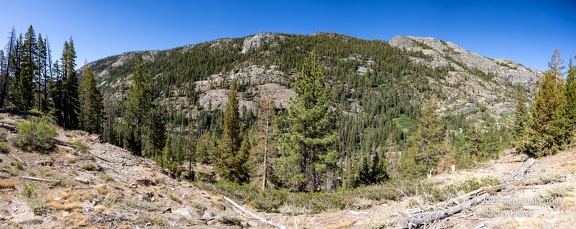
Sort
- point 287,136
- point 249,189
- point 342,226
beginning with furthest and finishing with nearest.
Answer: point 287,136 → point 249,189 → point 342,226

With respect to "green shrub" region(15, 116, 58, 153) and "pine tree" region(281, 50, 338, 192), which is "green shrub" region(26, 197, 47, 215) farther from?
"pine tree" region(281, 50, 338, 192)

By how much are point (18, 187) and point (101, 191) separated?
2.35 meters

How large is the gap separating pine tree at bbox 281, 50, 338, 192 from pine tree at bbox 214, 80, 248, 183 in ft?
33.8

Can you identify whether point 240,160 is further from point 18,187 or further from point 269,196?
point 18,187

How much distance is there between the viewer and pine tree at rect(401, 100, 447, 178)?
29.8 metres

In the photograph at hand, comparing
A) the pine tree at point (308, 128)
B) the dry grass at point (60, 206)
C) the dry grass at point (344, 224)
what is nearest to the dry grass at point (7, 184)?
the dry grass at point (60, 206)

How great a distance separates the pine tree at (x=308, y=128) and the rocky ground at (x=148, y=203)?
25.9ft

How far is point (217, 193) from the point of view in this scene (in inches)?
595

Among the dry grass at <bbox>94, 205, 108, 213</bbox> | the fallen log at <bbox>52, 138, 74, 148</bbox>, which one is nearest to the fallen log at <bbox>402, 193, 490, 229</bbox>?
the dry grass at <bbox>94, 205, 108, 213</bbox>

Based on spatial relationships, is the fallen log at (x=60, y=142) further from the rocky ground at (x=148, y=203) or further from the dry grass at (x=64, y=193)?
the dry grass at (x=64, y=193)

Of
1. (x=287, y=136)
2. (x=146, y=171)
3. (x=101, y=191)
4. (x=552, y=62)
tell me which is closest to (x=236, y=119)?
(x=287, y=136)

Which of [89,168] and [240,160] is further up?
[89,168]

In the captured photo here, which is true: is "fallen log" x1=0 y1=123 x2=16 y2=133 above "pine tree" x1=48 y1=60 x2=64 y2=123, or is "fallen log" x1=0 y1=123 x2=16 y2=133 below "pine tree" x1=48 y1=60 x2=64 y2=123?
below

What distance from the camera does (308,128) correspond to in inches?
814
